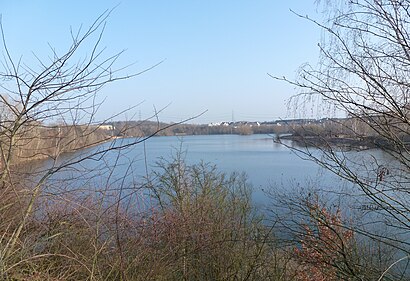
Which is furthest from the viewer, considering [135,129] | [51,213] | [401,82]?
[51,213]

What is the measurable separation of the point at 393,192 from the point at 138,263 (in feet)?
6.93

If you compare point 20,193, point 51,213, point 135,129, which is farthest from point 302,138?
point 51,213

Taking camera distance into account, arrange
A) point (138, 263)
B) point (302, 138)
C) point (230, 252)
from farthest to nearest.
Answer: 1. point (230, 252)
2. point (138, 263)
3. point (302, 138)

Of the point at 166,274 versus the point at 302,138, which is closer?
the point at 302,138

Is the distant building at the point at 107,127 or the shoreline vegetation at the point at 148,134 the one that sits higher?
the distant building at the point at 107,127

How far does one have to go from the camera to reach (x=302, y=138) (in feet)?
8.43

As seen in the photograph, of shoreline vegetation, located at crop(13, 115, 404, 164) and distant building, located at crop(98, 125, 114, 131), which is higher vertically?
distant building, located at crop(98, 125, 114, 131)

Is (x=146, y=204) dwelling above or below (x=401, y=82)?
below

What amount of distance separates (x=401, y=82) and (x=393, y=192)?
93 centimetres

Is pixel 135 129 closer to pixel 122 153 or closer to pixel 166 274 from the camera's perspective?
pixel 122 153

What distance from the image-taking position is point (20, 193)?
2.37 meters

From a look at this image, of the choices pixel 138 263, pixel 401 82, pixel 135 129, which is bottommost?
pixel 138 263

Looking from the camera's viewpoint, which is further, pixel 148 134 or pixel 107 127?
pixel 107 127

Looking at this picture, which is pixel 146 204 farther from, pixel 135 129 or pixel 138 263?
pixel 135 129
